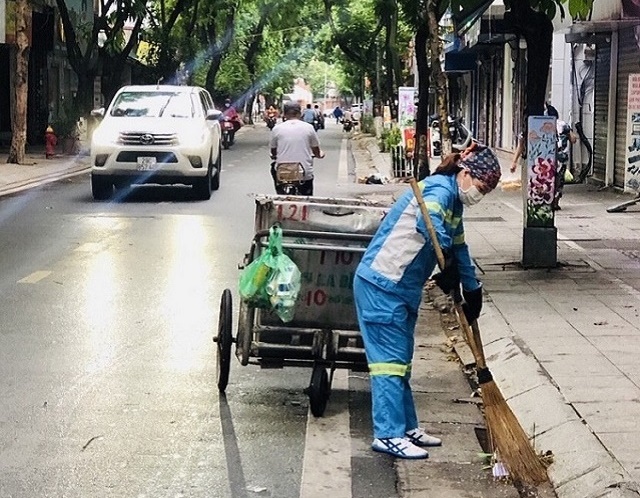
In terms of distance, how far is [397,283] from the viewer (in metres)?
5.43

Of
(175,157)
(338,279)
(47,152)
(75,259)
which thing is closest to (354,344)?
(338,279)

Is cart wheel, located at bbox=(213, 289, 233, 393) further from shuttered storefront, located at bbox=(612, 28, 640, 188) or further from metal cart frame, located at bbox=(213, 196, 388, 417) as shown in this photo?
shuttered storefront, located at bbox=(612, 28, 640, 188)

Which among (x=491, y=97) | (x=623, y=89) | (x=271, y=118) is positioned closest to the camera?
(x=623, y=89)

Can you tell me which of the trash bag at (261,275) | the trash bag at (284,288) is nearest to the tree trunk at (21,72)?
the trash bag at (261,275)

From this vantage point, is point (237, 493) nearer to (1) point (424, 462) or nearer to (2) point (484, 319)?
(1) point (424, 462)

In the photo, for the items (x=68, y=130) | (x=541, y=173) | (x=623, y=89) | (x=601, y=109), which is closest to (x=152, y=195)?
(x=623, y=89)

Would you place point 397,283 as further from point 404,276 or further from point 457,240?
point 457,240

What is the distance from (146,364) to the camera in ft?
24.1

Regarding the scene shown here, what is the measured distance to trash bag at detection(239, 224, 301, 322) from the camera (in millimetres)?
5965

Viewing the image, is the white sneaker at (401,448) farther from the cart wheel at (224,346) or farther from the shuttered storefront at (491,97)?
the shuttered storefront at (491,97)

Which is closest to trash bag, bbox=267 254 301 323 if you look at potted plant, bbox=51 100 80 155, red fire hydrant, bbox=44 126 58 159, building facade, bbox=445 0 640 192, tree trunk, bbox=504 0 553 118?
tree trunk, bbox=504 0 553 118

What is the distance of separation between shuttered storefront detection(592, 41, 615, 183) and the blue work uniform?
51.6 ft

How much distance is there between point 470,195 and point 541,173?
5.58m

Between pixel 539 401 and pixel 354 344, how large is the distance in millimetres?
1070
